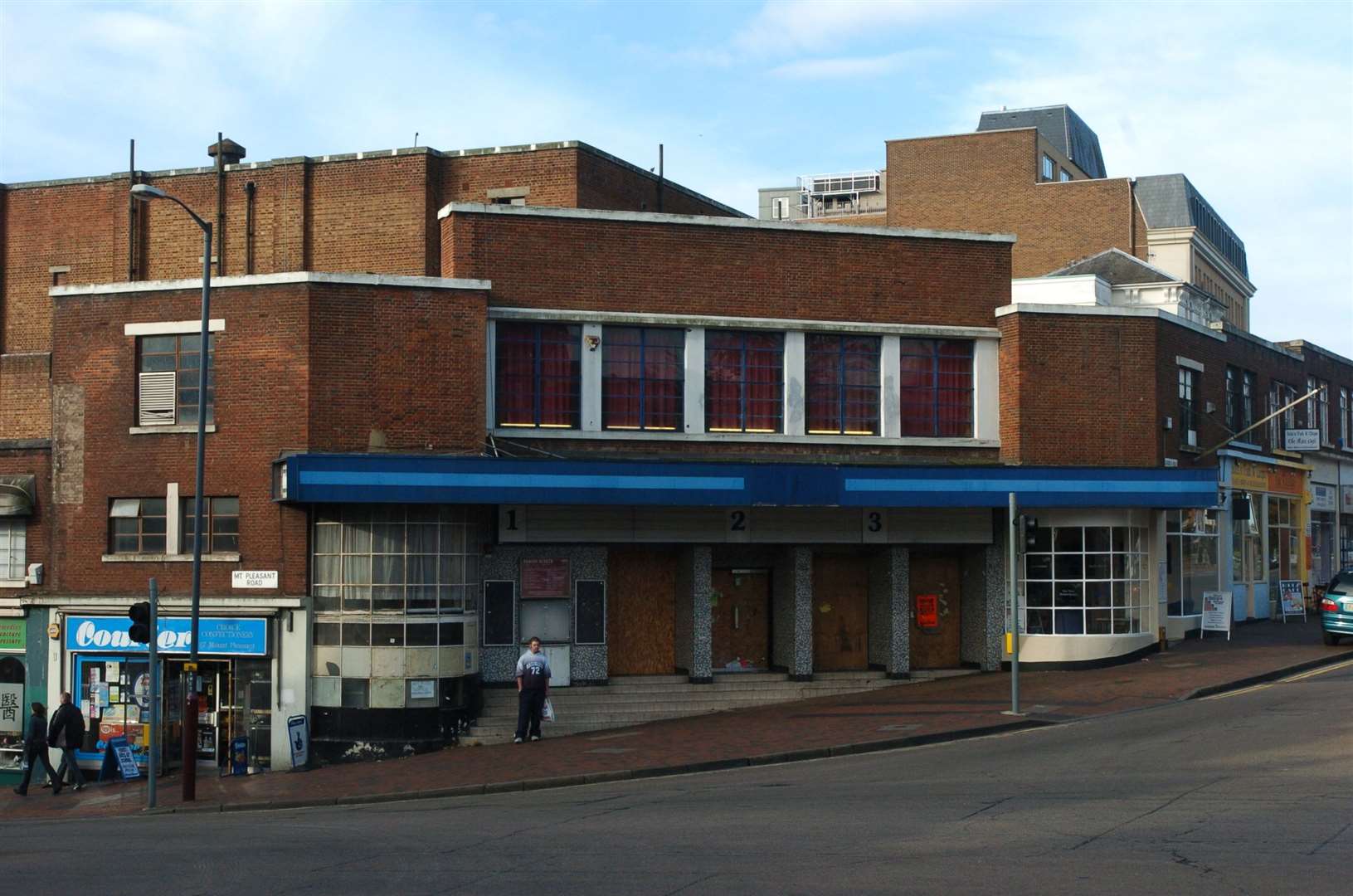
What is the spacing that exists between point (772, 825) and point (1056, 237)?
5674 centimetres

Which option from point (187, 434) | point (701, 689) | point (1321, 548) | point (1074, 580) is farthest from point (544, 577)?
point (1321, 548)

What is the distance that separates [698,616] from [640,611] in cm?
122

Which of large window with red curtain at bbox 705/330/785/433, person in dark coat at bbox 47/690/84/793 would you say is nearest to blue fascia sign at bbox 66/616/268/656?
person in dark coat at bbox 47/690/84/793

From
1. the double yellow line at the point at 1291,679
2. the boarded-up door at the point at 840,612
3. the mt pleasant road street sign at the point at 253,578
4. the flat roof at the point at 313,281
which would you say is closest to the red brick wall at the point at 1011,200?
the boarded-up door at the point at 840,612

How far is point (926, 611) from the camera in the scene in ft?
100

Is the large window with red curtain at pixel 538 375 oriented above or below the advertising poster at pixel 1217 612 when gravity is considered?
above

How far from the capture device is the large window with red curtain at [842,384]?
2966cm

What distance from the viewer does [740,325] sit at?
29.0 meters

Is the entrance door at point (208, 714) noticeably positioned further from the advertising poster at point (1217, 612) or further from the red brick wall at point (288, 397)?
the advertising poster at point (1217, 612)

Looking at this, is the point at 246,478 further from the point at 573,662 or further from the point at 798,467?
the point at 798,467

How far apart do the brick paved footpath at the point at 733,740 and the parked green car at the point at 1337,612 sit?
121cm

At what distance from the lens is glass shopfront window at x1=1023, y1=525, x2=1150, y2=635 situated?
30.1 meters

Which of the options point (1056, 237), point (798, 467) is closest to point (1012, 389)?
point (798, 467)

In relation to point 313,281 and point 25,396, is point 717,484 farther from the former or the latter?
point 25,396
